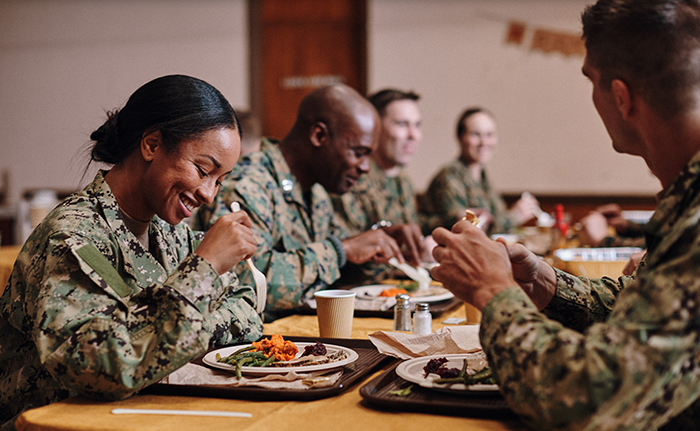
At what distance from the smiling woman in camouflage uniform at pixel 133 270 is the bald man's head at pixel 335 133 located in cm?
106

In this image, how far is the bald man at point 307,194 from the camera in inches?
89.4

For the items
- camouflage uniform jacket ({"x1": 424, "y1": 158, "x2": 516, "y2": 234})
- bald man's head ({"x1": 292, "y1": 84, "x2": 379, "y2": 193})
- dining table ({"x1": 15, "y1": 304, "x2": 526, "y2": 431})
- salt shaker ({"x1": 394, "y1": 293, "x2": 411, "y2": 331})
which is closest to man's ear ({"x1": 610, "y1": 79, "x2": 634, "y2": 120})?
dining table ({"x1": 15, "y1": 304, "x2": 526, "y2": 431})

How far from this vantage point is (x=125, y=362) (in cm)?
111

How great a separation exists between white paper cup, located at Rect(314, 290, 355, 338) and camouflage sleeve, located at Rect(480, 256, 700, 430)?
2.34 feet

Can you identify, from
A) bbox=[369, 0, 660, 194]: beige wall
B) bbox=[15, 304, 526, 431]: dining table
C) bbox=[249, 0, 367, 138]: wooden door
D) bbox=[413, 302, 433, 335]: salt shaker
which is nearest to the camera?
bbox=[15, 304, 526, 431]: dining table

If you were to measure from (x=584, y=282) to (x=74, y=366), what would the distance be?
1.06 metres

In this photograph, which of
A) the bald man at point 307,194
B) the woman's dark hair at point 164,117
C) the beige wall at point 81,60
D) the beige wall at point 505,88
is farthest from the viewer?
the beige wall at point 81,60

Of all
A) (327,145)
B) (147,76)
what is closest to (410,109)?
(327,145)

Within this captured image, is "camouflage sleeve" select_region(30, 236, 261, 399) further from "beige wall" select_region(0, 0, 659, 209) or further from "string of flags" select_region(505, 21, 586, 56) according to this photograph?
"string of flags" select_region(505, 21, 586, 56)

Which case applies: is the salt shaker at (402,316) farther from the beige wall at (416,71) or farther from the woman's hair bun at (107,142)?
the beige wall at (416,71)

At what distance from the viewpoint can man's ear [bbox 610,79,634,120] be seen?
106 cm

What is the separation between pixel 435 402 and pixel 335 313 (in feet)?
1.96

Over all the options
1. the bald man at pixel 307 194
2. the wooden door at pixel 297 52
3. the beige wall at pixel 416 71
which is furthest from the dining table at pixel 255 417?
the wooden door at pixel 297 52

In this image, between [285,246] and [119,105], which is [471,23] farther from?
[119,105]
